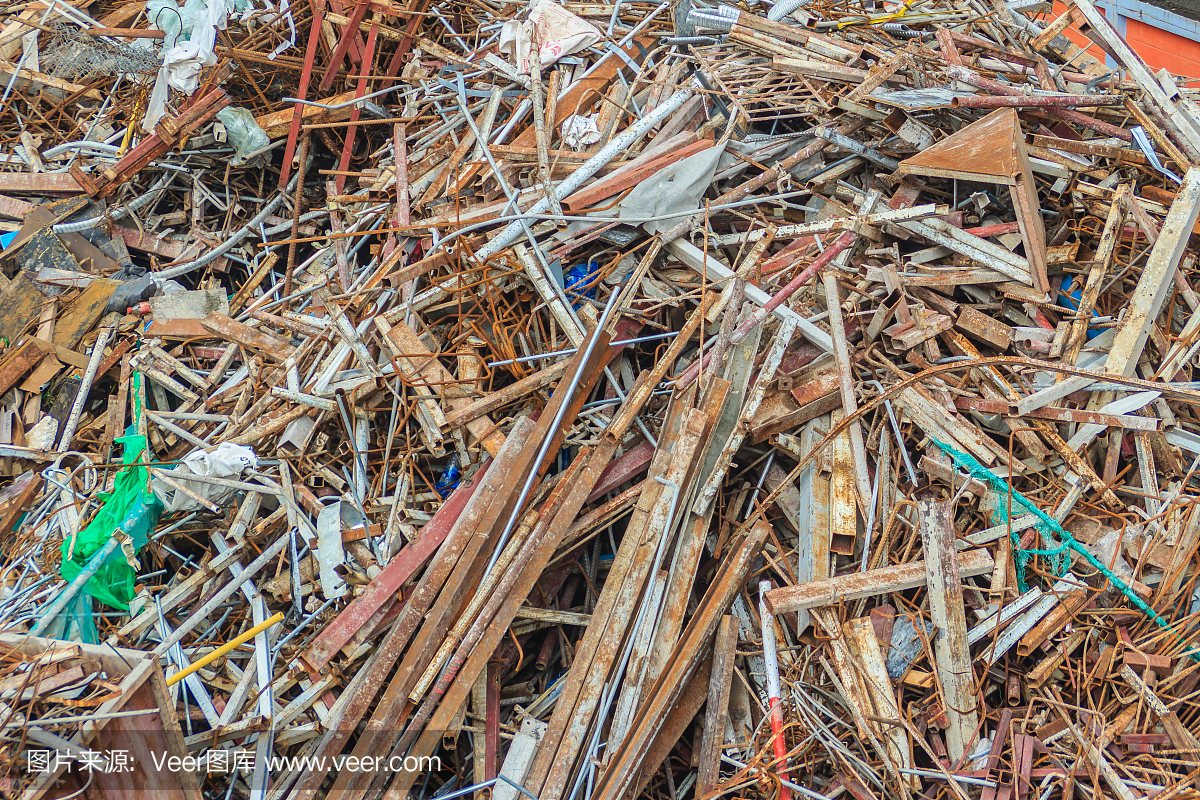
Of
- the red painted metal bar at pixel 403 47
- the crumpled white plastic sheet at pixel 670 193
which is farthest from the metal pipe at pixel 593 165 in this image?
the red painted metal bar at pixel 403 47

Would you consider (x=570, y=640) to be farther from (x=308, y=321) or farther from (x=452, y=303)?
(x=308, y=321)

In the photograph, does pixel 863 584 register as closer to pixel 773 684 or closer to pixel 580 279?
pixel 773 684

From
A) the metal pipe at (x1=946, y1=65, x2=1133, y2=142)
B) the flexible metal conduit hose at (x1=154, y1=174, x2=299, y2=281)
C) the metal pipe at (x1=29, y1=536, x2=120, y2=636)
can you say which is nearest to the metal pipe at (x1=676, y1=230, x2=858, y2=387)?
the metal pipe at (x1=946, y1=65, x2=1133, y2=142)

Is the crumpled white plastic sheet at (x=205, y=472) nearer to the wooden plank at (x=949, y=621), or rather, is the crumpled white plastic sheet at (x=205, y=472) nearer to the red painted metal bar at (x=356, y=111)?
the red painted metal bar at (x=356, y=111)

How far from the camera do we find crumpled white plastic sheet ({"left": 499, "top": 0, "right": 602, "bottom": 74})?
20.3 ft

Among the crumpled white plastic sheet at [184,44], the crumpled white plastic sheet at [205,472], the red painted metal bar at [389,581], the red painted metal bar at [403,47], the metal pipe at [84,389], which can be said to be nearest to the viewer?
the red painted metal bar at [389,581]

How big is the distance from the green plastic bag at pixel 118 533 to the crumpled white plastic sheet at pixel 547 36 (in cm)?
438

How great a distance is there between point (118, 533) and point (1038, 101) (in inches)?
257

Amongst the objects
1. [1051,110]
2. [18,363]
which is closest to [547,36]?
[1051,110]

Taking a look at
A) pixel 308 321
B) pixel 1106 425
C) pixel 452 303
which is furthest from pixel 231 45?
pixel 1106 425

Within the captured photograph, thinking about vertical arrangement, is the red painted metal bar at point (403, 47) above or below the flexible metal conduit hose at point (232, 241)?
above

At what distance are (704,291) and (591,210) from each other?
1134 mm

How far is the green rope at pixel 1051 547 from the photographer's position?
3717 mm

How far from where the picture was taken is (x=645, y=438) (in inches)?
179
